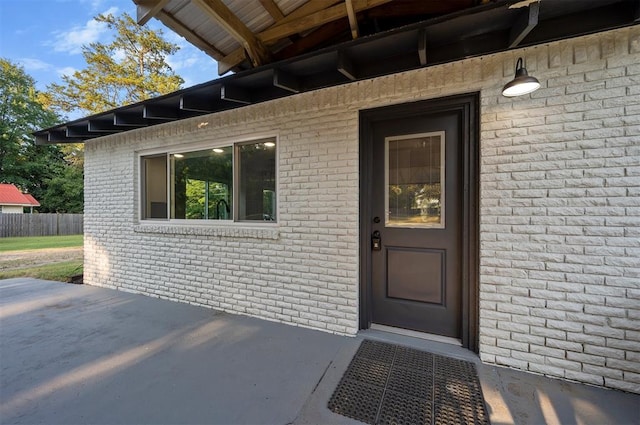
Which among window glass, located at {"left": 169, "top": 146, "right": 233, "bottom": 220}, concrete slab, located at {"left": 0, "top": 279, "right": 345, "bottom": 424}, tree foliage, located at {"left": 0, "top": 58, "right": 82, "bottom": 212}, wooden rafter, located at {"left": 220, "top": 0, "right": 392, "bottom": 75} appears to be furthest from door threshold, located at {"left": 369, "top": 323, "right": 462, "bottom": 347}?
tree foliage, located at {"left": 0, "top": 58, "right": 82, "bottom": 212}

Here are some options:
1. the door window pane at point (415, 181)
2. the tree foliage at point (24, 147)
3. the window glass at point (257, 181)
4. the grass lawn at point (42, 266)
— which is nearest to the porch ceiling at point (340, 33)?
the window glass at point (257, 181)

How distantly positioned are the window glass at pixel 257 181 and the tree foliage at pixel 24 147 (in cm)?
2509

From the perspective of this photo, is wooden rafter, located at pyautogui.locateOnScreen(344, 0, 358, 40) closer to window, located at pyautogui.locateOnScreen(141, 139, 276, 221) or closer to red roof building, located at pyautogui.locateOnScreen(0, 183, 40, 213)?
window, located at pyautogui.locateOnScreen(141, 139, 276, 221)

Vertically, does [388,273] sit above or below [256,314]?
above

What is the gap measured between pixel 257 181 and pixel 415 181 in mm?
1915

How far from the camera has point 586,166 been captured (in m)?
1.96

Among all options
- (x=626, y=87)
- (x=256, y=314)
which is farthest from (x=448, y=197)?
(x=256, y=314)

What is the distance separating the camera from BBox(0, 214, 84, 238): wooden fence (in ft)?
44.2

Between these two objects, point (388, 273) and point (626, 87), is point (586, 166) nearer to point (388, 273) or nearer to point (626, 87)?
point (626, 87)

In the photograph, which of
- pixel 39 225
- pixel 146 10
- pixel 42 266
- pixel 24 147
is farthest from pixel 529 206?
pixel 24 147

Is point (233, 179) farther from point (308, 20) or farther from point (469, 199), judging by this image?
point (469, 199)

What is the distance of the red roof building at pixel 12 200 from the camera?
1872 centimetres

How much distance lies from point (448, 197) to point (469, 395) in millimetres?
1588

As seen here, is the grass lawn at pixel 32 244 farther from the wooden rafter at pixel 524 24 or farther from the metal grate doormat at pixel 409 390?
the wooden rafter at pixel 524 24
